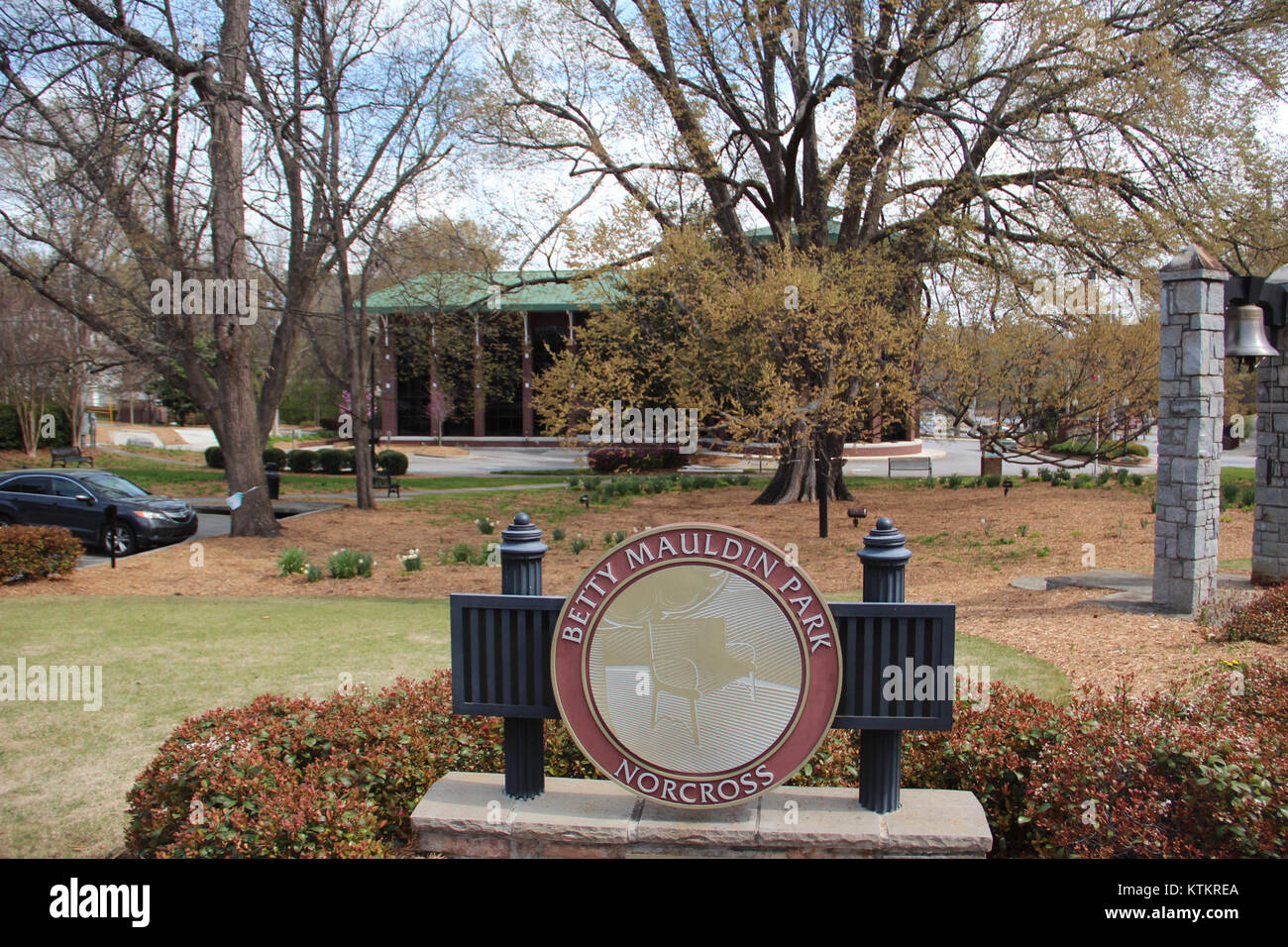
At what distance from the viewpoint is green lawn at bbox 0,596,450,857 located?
5289mm

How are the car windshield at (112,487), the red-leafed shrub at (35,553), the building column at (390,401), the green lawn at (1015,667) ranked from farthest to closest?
the building column at (390,401) → the car windshield at (112,487) → the red-leafed shrub at (35,553) → the green lawn at (1015,667)

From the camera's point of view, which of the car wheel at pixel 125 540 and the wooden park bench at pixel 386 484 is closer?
the car wheel at pixel 125 540

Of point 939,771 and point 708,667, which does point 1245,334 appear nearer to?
point 939,771

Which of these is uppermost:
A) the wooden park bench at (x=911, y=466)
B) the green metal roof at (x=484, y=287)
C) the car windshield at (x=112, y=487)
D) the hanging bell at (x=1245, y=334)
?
the green metal roof at (x=484, y=287)

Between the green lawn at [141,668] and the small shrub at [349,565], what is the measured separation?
1.45 metres

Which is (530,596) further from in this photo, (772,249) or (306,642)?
(772,249)

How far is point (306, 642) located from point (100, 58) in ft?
31.1

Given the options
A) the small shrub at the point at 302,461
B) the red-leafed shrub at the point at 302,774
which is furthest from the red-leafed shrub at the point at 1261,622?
the small shrub at the point at 302,461

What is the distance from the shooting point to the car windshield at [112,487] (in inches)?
645

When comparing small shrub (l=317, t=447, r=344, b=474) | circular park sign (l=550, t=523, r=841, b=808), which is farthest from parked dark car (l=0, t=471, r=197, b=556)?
small shrub (l=317, t=447, r=344, b=474)

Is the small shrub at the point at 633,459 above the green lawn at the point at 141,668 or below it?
above

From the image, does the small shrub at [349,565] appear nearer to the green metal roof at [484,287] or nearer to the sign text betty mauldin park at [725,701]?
the green metal roof at [484,287]

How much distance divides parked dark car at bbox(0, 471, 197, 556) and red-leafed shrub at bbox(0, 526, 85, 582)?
306cm

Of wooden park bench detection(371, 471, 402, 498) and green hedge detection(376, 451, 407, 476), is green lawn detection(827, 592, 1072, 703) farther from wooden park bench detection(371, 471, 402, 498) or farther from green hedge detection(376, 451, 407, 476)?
green hedge detection(376, 451, 407, 476)
